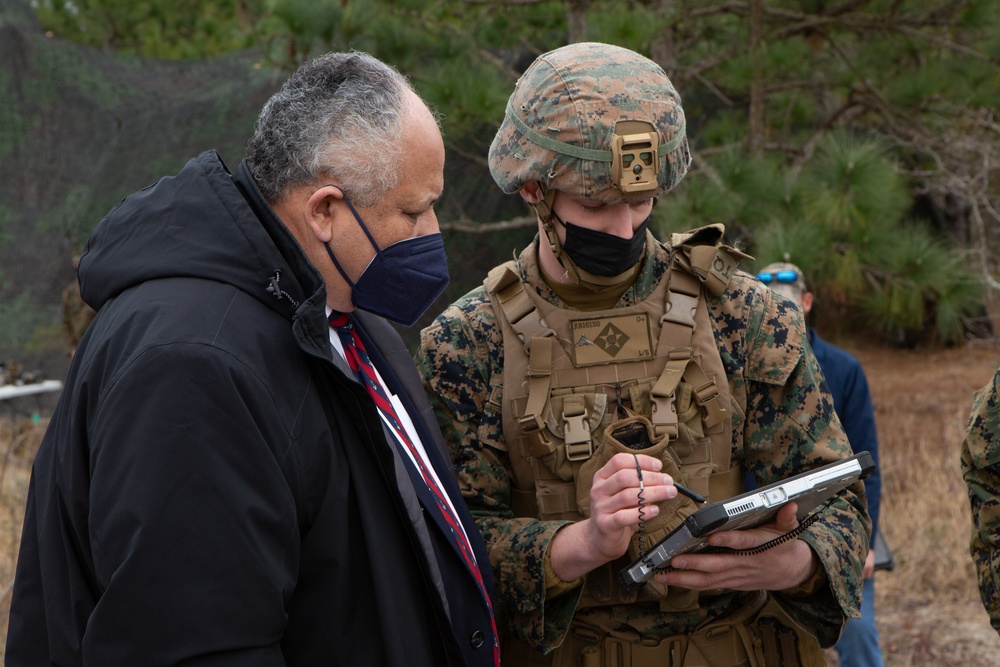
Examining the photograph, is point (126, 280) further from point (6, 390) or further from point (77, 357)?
point (6, 390)

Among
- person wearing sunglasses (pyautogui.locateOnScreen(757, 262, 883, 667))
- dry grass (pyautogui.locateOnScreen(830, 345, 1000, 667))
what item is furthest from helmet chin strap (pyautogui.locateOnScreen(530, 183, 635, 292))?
dry grass (pyautogui.locateOnScreen(830, 345, 1000, 667))

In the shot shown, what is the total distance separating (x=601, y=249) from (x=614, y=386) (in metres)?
0.31

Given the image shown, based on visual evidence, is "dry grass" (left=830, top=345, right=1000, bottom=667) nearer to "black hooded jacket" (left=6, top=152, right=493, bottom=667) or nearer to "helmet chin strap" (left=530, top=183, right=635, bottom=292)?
"helmet chin strap" (left=530, top=183, right=635, bottom=292)

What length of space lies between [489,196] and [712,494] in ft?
16.0

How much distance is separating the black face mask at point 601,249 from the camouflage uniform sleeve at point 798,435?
0.30m

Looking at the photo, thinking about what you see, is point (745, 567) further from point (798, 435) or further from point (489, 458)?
point (489, 458)

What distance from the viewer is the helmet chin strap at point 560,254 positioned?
2225 mm

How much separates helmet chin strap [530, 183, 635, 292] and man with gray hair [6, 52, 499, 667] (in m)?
0.44

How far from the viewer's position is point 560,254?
87.7 inches

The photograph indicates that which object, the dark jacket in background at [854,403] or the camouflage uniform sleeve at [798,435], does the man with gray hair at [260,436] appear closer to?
the camouflage uniform sleeve at [798,435]

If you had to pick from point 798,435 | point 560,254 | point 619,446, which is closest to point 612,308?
point 560,254

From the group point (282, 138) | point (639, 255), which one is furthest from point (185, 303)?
point (639, 255)

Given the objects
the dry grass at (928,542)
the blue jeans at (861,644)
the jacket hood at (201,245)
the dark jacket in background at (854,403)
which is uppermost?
the jacket hood at (201,245)

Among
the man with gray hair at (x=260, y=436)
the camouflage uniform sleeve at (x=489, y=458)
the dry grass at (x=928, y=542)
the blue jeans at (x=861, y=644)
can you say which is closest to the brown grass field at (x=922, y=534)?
the dry grass at (x=928, y=542)
